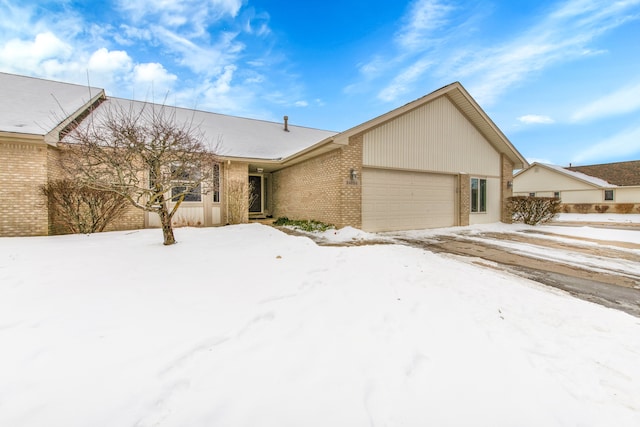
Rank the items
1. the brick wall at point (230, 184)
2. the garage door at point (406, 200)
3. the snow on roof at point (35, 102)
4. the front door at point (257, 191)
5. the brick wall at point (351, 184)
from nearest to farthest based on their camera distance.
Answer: the snow on roof at point (35, 102) → the brick wall at point (351, 184) → the garage door at point (406, 200) → the brick wall at point (230, 184) → the front door at point (257, 191)

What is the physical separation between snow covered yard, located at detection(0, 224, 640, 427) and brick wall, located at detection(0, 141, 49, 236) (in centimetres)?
491

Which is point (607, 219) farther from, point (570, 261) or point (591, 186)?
point (570, 261)

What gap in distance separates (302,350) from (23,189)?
10.0 meters

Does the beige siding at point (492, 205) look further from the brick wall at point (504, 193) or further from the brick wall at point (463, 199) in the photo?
the brick wall at point (463, 199)

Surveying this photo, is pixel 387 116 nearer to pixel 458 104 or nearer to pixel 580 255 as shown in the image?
pixel 458 104

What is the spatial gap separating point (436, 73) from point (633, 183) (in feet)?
66.9

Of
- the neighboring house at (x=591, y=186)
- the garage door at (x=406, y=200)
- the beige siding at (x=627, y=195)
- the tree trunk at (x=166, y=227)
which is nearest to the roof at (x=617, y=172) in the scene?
the neighboring house at (x=591, y=186)

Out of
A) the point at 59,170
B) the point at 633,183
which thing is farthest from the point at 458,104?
the point at 633,183

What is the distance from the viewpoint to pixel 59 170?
25.8ft

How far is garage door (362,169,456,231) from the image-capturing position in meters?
9.42

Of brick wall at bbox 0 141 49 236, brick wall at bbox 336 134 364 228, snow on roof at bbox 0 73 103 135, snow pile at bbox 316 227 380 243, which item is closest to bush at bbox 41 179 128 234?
brick wall at bbox 0 141 49 236

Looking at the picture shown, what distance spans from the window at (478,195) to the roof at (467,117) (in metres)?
2.05

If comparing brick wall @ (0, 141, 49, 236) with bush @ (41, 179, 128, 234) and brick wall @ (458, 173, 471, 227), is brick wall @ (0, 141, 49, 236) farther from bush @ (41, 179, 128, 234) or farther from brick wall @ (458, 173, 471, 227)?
brick wall @ (458, 173, 471, 227)

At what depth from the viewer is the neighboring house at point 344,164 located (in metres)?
7.26
